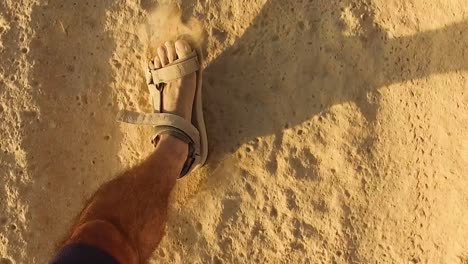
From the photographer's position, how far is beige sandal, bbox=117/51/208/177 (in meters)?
1.41

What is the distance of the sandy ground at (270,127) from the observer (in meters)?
1.37

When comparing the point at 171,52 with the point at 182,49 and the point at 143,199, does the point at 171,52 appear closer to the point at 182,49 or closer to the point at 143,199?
the point at 182,49

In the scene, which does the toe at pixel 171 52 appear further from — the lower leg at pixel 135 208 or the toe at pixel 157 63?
the lower leg at pixel 135 208

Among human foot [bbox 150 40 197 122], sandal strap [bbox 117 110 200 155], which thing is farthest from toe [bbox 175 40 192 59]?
sandal strap [bbox 117 110 200 155]

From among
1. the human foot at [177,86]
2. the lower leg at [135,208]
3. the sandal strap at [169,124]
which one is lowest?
the lower leg at [135,208]

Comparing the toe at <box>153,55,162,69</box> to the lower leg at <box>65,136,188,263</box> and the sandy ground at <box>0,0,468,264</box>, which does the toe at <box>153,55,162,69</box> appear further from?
the lower leg at <box>65,136,188,263</box>

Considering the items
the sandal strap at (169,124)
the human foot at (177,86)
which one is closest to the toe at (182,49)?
the human foot at (177,86)

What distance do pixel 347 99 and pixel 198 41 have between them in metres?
0.42

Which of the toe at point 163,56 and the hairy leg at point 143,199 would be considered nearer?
the hairy leg at point 143,199

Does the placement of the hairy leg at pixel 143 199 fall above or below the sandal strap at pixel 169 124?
below

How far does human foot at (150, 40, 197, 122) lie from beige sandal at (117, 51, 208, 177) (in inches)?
0.4

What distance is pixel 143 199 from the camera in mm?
1319

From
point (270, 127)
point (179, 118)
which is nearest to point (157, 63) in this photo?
point (179, 118)

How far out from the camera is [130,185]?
1.34m
